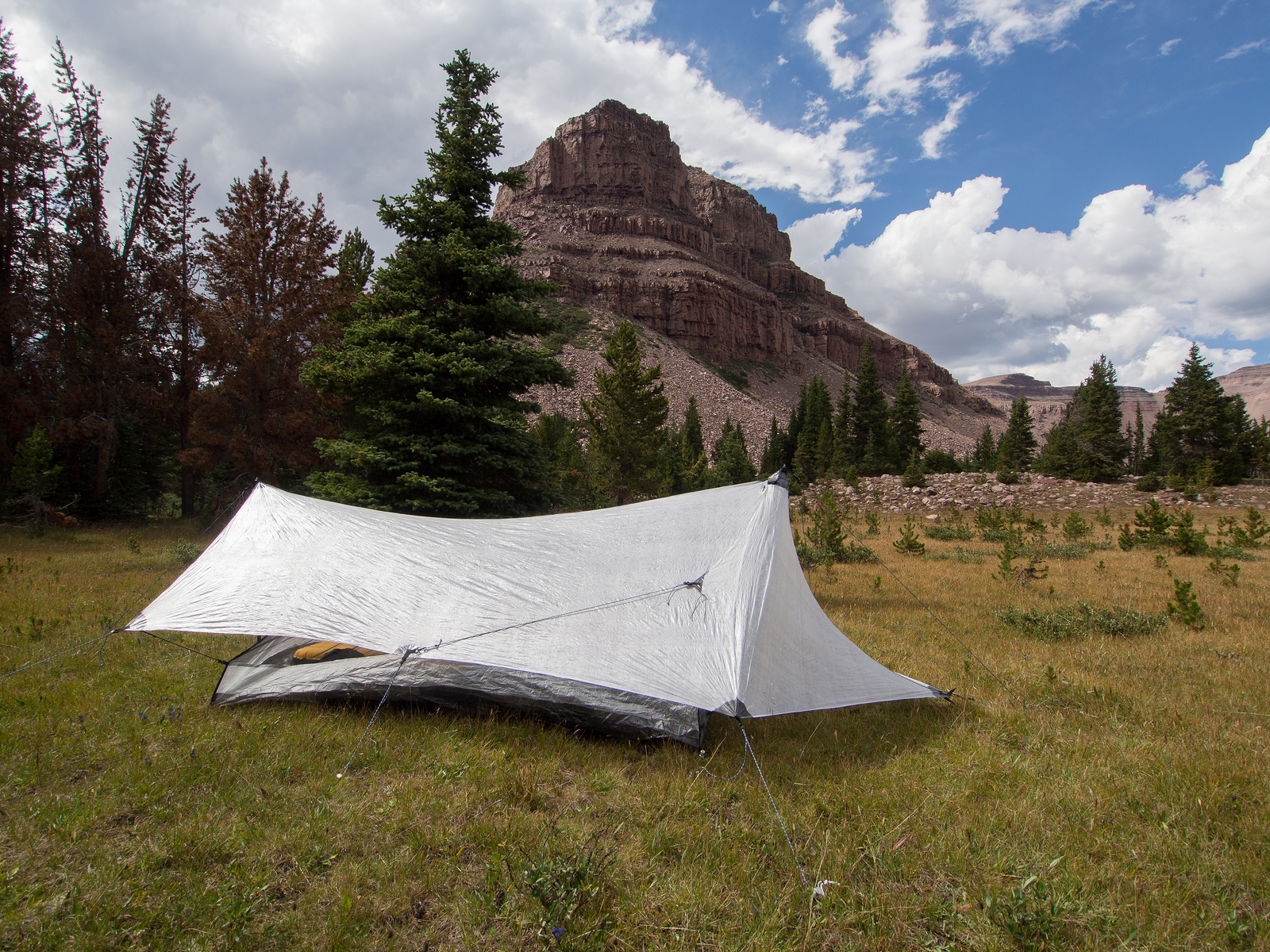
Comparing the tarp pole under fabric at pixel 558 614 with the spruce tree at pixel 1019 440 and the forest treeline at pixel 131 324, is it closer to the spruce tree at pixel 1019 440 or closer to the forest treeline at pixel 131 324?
the forest treeline at pixel 131 324

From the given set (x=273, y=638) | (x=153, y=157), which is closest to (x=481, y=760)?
(x=273, y=638)

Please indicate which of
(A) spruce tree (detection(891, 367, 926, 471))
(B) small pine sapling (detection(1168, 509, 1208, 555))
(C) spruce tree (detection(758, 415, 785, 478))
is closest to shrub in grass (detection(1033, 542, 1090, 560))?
(B) small pine sapling (detection(1168, 509, 1208, 555))

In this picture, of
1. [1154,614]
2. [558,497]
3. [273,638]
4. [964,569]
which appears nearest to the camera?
[273,638]

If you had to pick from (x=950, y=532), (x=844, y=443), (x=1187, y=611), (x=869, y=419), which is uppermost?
(x=869, y=419)

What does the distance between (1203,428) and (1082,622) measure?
3685cm

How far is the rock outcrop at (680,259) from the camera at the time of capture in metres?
130

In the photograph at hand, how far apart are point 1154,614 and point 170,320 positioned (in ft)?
98.4

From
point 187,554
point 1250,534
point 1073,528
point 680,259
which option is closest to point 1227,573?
point 1073,528

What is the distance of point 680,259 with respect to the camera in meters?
142

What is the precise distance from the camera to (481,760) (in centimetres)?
373

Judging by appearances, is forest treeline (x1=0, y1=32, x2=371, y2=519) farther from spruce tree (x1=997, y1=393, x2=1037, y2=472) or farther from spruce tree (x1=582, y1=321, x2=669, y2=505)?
spruce tree (x1=997, y1=393, x2=1037, y2=472)

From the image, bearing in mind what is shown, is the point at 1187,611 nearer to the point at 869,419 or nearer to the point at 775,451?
the point at 869,419

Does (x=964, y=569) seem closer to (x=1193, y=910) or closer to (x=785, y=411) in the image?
(x=1193, y=910)

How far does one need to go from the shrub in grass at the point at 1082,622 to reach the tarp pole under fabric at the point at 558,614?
368cm
